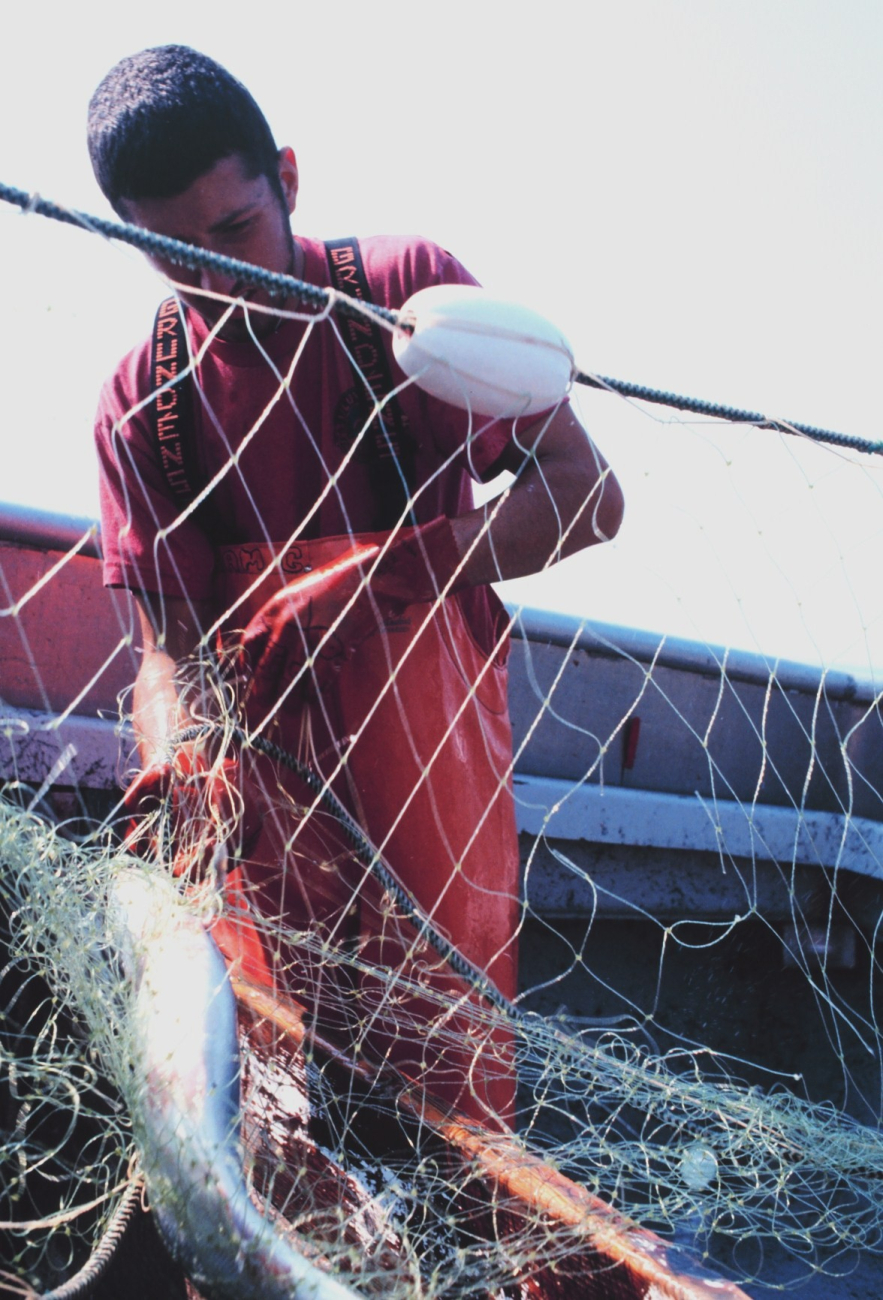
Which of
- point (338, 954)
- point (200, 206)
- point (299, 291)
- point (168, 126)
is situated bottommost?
point (338, 954)

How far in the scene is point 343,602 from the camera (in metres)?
1.67

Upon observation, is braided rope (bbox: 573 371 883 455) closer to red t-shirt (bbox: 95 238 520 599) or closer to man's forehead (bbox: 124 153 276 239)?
red t-shirt (bbox: 95 238 520 599)

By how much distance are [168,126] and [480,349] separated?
0.79 meters

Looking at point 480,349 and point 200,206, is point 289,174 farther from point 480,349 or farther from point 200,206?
point 480,349

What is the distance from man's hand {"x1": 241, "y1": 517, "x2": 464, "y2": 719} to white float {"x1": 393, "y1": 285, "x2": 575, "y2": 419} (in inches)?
14.8

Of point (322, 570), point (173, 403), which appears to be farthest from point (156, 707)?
point (173, 403)

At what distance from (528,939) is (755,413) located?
2.08 m

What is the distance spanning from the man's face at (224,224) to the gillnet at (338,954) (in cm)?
14

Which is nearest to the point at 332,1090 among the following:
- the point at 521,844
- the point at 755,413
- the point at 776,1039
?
the point at 755,413

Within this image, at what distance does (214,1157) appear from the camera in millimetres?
1035

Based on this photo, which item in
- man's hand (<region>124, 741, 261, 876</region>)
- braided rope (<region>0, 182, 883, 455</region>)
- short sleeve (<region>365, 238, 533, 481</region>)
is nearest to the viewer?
braided rope (<region>0, 182, 883, 455</region>)

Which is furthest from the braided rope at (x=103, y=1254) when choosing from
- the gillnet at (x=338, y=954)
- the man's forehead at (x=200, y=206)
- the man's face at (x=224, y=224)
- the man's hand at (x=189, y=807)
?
the man's forehead at (x=200, y=206)

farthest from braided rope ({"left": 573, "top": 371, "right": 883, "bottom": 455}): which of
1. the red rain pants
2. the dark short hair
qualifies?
the dark short hair

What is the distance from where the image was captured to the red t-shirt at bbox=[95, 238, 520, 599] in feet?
5.99
